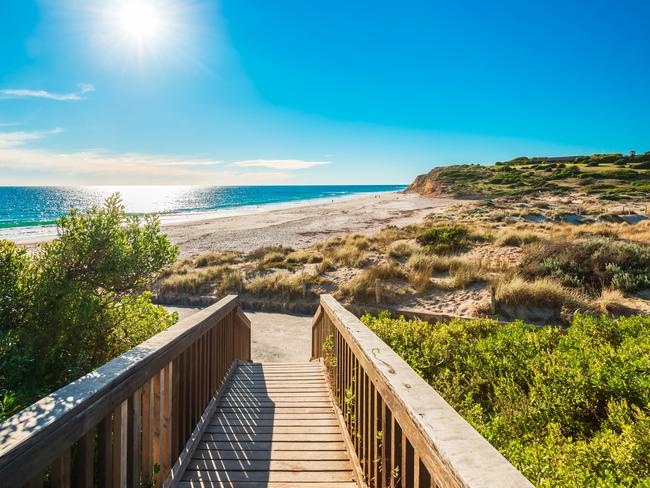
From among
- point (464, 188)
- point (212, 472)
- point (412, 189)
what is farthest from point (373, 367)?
point (412, 189)

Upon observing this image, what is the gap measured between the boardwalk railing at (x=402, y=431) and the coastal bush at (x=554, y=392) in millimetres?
585

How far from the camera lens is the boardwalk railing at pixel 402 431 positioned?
3.97 feet

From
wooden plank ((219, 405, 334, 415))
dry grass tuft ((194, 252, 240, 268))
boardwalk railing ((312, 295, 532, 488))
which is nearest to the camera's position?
boardwalk railing ((312, 295, 532, 488))

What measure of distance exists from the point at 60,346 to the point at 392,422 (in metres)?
2.71

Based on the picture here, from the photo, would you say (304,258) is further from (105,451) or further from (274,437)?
(105,451)

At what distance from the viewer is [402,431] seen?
180cm

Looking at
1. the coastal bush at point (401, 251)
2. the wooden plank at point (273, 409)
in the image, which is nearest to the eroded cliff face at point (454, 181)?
the coastal bush at point (401, 251)

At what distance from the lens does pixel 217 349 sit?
4.41 meters

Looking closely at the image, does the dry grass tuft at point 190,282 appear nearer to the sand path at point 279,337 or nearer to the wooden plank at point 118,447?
the sand path at point 279,337

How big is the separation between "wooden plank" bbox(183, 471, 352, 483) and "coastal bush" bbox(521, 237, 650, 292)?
1090 centimetres

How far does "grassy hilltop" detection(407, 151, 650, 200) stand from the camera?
146 ft

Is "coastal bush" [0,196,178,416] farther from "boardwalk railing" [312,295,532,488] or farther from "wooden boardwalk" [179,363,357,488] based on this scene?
"boardwalk railing" [312,295,532,488]

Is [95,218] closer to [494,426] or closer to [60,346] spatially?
[60,346]

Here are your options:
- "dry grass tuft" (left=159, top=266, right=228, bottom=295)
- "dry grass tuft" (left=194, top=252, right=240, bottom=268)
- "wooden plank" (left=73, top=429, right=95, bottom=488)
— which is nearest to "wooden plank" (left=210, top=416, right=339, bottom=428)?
"wooden plank" (left=73, top=429, right=95, bottom=488)
